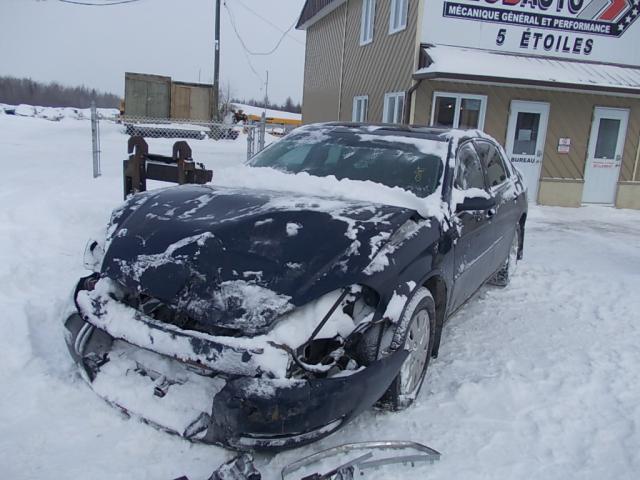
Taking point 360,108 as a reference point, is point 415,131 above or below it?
below

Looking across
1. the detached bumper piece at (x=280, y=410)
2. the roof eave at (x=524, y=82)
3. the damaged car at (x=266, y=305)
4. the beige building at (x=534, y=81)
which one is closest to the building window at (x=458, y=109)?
the beige building at (x=534, y=81)

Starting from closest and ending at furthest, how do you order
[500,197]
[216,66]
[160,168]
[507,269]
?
[500,197]
[160,168]
[507,269]
[216,66]

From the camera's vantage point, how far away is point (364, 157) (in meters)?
4.13

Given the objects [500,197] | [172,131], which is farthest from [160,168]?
[172,131]

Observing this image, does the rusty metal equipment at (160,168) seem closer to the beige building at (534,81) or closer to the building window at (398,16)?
the beige building at (534,81)

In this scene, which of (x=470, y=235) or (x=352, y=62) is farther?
(x=352, y=62)

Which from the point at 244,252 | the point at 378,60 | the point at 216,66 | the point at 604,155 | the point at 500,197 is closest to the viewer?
the point at 244,252

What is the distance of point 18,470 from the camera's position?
2.48 meters

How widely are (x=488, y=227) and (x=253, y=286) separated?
2.52 metres

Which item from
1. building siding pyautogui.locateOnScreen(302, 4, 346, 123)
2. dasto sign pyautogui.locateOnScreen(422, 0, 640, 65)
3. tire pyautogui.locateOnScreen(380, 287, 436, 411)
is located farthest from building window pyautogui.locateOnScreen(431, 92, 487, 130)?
tire pyautogui.locateOnScreen(380, 287, 436, 411)

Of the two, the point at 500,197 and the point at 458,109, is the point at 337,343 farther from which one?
the point at 458,109

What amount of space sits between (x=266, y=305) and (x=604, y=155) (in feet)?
41.3

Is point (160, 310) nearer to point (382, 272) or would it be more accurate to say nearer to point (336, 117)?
point (382, 272)

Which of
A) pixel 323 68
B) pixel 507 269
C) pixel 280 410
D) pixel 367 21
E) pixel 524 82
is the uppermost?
pixel 367 21
